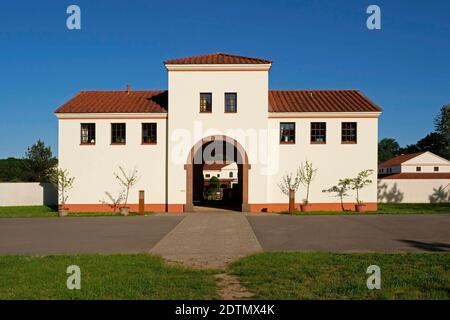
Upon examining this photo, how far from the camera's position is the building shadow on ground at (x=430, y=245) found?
34.0 ft

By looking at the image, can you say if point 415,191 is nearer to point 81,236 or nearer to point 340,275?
point 340,275

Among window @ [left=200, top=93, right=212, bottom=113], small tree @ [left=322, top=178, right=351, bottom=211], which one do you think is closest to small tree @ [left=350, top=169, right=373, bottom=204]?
Result: small tree @ [left=322, top=178, right=351, bottom=211]

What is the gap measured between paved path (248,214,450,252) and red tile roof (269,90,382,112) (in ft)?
27.8

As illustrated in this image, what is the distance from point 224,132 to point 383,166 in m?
55.8

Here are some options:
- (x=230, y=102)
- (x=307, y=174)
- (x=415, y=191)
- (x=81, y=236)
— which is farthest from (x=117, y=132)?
(x=415, y=191)

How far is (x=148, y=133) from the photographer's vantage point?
23609 millimetres

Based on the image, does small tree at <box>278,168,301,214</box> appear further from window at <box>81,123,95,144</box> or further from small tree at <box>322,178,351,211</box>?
window at <box>81,123,95,144</box>

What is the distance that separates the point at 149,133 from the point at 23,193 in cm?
1359

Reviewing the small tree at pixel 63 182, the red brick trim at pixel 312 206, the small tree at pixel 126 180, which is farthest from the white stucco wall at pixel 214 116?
the small tree at pixel 63 182

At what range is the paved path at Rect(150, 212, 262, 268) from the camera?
9445 millimetres

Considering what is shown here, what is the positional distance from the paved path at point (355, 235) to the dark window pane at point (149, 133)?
917cm

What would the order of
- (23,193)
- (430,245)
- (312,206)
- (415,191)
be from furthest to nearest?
(415,191) < (23,193) < (312,206) < (430,245)

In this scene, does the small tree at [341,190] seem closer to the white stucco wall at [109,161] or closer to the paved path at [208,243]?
the paved path at [208,243]
